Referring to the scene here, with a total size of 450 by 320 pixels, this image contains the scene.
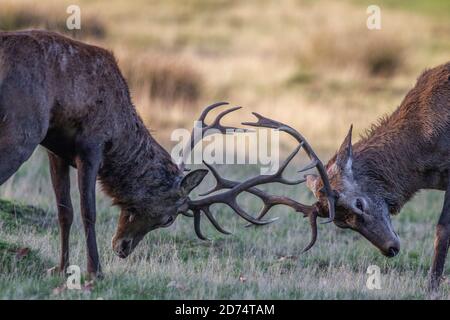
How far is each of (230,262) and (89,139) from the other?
7.81 ft

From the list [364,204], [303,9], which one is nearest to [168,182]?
[364,204]

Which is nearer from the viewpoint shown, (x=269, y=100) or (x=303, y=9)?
(x=269, y=100)

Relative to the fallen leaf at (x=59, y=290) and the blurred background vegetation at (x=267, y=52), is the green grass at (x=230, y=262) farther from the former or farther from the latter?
the blurred background vegetation at (x=267, y=52)

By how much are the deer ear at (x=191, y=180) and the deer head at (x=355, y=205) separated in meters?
1.28

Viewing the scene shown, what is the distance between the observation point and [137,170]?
994 cm

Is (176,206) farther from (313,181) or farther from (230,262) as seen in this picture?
(313,181)

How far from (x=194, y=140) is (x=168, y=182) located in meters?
0.57

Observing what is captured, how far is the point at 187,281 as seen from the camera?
30.9ft

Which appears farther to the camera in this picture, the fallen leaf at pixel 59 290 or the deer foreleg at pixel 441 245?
the deer foreleg at pixel 441 245

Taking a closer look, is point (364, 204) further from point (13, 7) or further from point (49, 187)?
point (13, 7)

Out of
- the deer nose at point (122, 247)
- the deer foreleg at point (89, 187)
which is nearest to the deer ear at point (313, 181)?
the deer nose at point (122, 247)

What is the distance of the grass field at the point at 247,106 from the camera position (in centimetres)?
965

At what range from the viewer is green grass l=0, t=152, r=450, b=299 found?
9.02 metres

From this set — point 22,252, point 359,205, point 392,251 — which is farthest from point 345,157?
point 22,252
